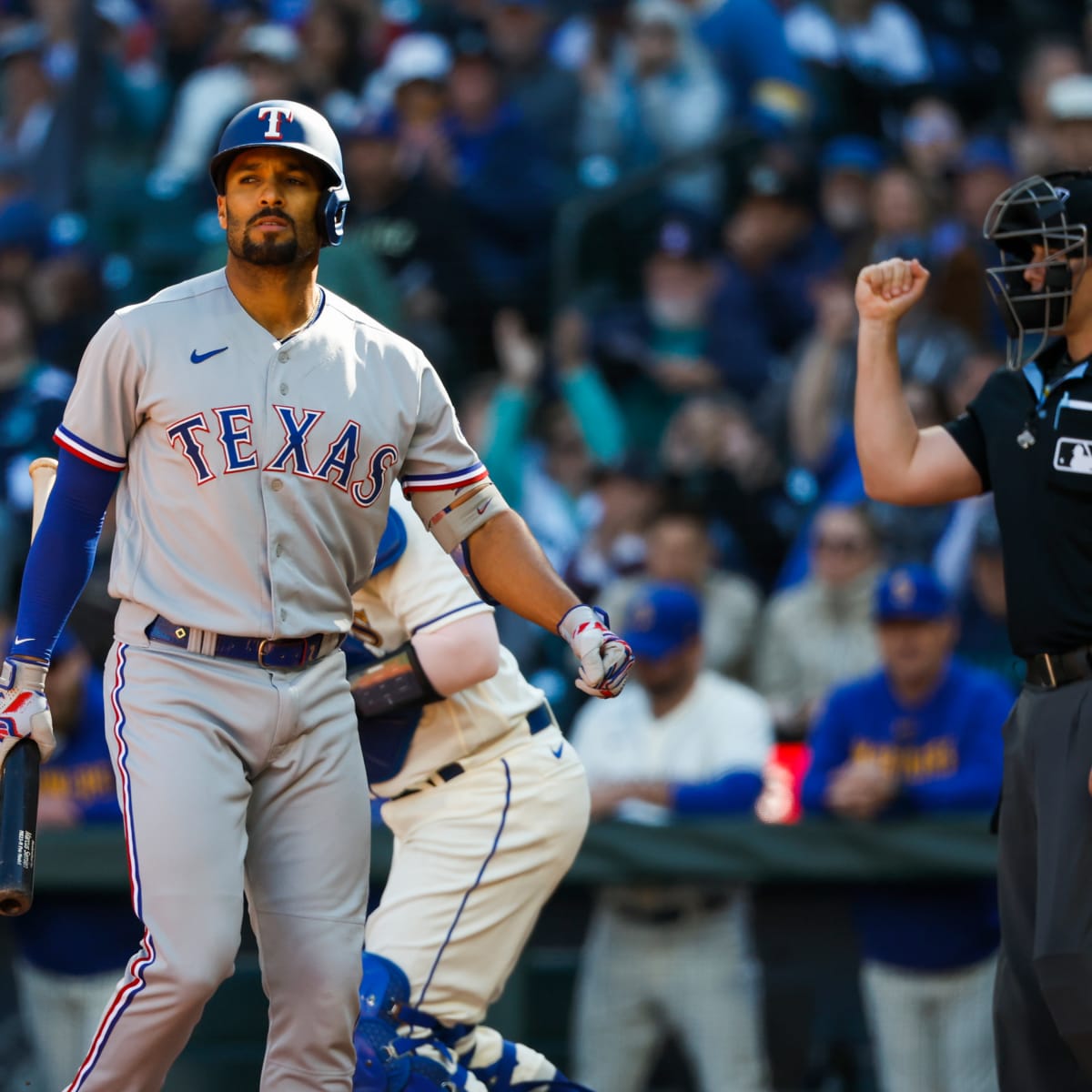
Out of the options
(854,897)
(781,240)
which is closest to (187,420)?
(854,897)

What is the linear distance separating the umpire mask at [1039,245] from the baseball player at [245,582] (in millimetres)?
1171

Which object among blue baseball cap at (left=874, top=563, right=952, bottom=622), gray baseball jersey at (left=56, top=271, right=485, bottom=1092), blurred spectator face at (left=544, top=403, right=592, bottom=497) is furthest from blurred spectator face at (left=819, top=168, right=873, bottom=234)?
gray baseball jersey at (left=56, top=271, right=485, bottom=1092)

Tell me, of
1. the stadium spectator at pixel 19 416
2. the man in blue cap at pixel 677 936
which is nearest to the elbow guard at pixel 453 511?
the man in blue cap at pixel 677 936

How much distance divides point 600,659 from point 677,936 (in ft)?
7.26

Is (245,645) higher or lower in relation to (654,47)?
lower

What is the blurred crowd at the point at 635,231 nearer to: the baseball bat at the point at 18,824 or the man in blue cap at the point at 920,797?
the man in blue cap at the point at 920,797

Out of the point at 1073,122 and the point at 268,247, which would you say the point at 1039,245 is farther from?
the point at 1073,122

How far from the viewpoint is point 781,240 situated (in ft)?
28.7

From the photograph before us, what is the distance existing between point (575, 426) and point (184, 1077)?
12.5 feet

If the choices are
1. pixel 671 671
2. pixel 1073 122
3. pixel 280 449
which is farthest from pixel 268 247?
pixel 1073 122

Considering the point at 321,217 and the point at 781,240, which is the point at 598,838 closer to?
the point at 321,217

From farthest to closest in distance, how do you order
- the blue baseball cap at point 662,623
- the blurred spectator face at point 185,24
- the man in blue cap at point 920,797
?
1. the blurred spectator face at point 185,24
2. the blue baseball cap at point 662,623
3. the man in blue cap at point 920,797

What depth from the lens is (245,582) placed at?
137 inches

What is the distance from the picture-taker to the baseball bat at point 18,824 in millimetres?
3375
